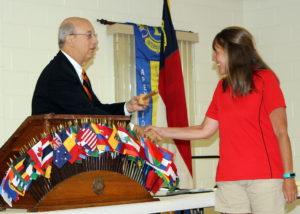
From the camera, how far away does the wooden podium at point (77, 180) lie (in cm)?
A: 244

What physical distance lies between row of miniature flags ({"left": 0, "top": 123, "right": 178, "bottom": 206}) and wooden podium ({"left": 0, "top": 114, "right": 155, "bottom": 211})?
37 millimetres

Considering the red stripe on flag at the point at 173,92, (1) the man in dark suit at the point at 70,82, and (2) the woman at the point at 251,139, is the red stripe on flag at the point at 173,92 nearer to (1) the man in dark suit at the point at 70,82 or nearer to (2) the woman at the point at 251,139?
(1) the man in dark suit at the point at 70,82

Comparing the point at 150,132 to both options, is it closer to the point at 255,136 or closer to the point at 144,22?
the point at 255,136

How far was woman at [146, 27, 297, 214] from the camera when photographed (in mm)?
2447

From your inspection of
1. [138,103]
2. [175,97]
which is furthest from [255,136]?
[175,97]

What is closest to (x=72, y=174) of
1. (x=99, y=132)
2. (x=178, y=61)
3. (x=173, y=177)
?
(x=99, y=132)

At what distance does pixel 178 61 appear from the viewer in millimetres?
4859

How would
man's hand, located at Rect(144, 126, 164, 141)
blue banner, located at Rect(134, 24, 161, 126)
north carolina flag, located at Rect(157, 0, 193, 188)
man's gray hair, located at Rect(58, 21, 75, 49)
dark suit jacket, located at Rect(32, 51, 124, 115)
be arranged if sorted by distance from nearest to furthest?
dark suit jacket, located at Rect(32, 51, 124, 115), man's hand, located at Rect(144, 126, 164, 141), man's gray hair, located at Rect(58, 21, 75, 49), north carolina flag, located at Rect(157, 0, 193, 188), blue banner, located at Rect(134, 24, 161, 126)

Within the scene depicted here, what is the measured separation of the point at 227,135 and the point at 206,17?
362 cm

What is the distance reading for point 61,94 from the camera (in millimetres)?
2834

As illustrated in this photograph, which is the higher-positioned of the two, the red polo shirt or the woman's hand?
the red polo shirt

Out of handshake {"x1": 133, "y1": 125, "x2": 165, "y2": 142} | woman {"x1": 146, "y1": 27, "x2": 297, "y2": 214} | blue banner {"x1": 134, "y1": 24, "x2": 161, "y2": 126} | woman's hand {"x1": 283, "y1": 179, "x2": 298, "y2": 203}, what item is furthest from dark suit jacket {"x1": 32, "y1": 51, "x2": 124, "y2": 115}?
blue banner {"x1": 134, "y1": 24, "x2": 161, "y2": 126}

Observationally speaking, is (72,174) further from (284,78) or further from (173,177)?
(284,78)

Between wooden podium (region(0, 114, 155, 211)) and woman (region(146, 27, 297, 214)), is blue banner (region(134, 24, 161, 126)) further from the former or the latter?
woman (region(146, 27, 297, 214))
